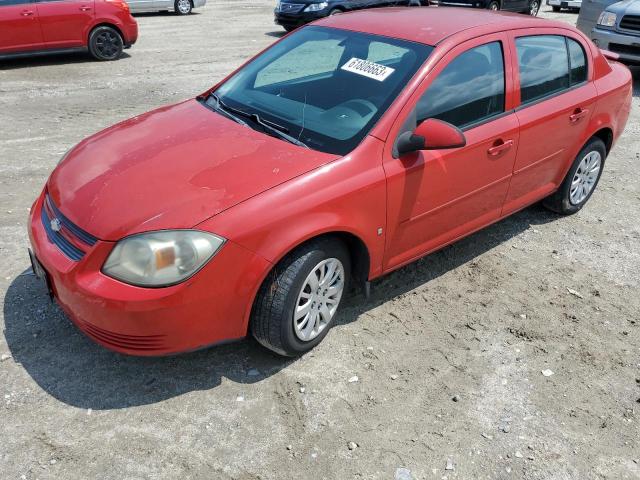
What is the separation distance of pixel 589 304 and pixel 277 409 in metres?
2.38

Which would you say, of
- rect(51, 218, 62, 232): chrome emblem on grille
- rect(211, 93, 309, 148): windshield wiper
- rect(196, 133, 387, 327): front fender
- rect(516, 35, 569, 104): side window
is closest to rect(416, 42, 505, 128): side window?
rect(516, 35, 569, 104): side window

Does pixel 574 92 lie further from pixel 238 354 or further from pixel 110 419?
pixel 110 419

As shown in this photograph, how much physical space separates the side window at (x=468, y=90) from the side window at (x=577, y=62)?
1035 mm

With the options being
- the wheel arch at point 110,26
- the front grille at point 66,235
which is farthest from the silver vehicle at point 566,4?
the front grille at point 66,235

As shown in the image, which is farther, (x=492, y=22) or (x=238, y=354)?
(x=492, y=22)

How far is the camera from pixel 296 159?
131 inches

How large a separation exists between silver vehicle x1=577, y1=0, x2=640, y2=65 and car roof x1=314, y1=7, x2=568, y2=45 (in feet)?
20.3

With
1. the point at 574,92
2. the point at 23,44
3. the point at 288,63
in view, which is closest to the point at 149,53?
the point at 23,44

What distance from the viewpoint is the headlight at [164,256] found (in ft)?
9.40

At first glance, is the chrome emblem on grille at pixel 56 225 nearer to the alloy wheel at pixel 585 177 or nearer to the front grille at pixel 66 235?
the front grille at pixel 66 235

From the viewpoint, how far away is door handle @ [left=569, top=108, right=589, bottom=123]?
184 inches

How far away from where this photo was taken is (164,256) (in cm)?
287

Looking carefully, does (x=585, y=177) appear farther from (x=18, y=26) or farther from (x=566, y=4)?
(x=566, y=4)

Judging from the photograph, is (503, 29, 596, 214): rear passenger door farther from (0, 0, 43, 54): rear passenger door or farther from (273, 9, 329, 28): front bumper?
(273, 9, 329, 28): front bumper
